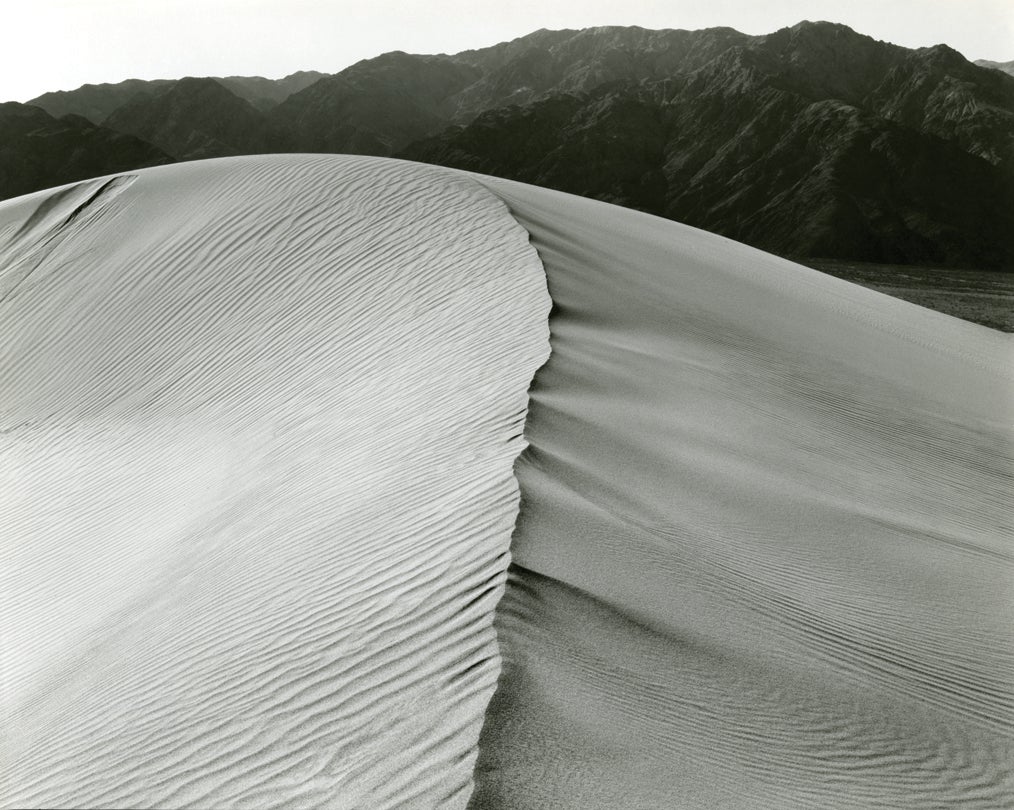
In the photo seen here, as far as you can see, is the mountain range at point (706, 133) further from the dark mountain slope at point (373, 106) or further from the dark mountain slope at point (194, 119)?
the dark mountain slope at point (373, 106)

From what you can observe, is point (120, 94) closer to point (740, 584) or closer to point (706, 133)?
point (706, 133)

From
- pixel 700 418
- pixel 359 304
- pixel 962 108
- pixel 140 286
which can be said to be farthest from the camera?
pixel 962 108

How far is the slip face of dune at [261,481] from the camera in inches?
145

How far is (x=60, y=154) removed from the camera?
7200 cm

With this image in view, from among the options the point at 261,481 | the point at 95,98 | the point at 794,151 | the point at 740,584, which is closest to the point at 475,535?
the point at 740,584

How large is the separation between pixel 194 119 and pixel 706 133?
166 feet

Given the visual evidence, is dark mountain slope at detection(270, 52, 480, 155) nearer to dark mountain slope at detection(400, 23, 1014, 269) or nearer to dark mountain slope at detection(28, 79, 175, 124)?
dark mountain slope at detection(28, 79, 175, 124)

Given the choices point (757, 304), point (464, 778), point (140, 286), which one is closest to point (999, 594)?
point (464, 778)

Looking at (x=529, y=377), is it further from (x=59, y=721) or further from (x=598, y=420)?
(x=59, y=721)

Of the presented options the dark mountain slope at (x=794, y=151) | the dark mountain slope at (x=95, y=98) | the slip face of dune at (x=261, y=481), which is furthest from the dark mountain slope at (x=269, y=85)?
the slip face of dune at (x=261, y=481)

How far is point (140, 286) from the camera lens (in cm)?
1188

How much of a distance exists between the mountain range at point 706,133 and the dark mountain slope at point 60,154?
13 centimetres

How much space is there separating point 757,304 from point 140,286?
22.3 ft

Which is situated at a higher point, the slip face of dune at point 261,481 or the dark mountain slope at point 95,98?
the dark mountain slope at point 95,98
